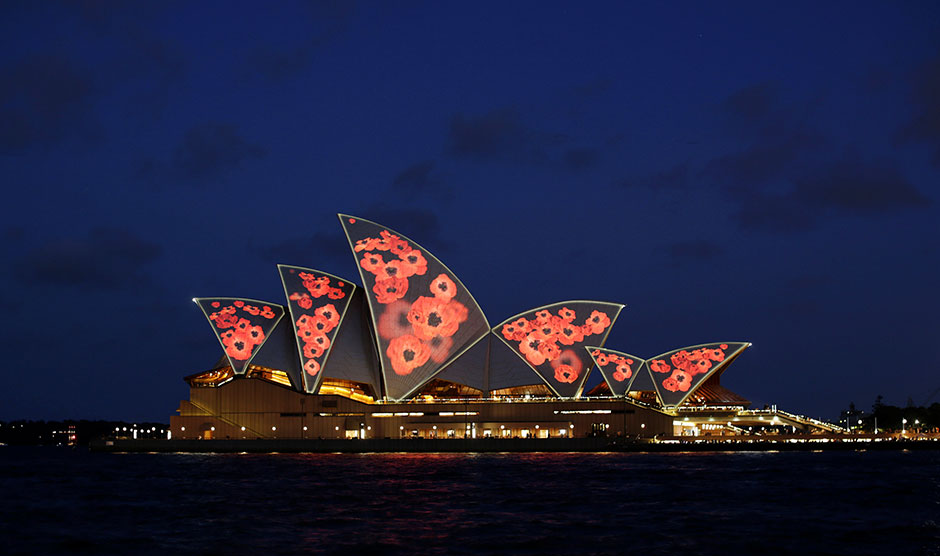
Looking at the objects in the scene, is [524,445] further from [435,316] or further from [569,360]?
[435,316]

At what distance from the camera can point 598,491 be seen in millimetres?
43312

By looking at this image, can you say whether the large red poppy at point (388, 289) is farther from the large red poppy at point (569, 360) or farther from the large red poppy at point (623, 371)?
the large red poppy at point (623, 371)

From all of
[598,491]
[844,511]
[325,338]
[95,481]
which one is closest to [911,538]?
[844,511]

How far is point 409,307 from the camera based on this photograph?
288ft

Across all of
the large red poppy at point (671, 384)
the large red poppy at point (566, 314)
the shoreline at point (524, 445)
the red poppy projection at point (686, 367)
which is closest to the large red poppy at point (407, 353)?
the shoreline at point (524, 445)

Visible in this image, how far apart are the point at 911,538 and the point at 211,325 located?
241 feet

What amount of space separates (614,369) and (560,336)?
6337mm

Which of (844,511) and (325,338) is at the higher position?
(325,338)

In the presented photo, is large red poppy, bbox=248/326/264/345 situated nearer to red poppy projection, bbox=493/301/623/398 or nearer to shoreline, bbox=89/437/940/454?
shoreline, bbox=89/437/940/454

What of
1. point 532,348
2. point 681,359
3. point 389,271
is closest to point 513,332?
point 532,348

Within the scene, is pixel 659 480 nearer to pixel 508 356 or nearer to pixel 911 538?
pixel 911 538

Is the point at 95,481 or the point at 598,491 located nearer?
the point at 598,491

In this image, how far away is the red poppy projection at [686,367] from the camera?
92.0 metres

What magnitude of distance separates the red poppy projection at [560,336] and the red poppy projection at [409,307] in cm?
373
